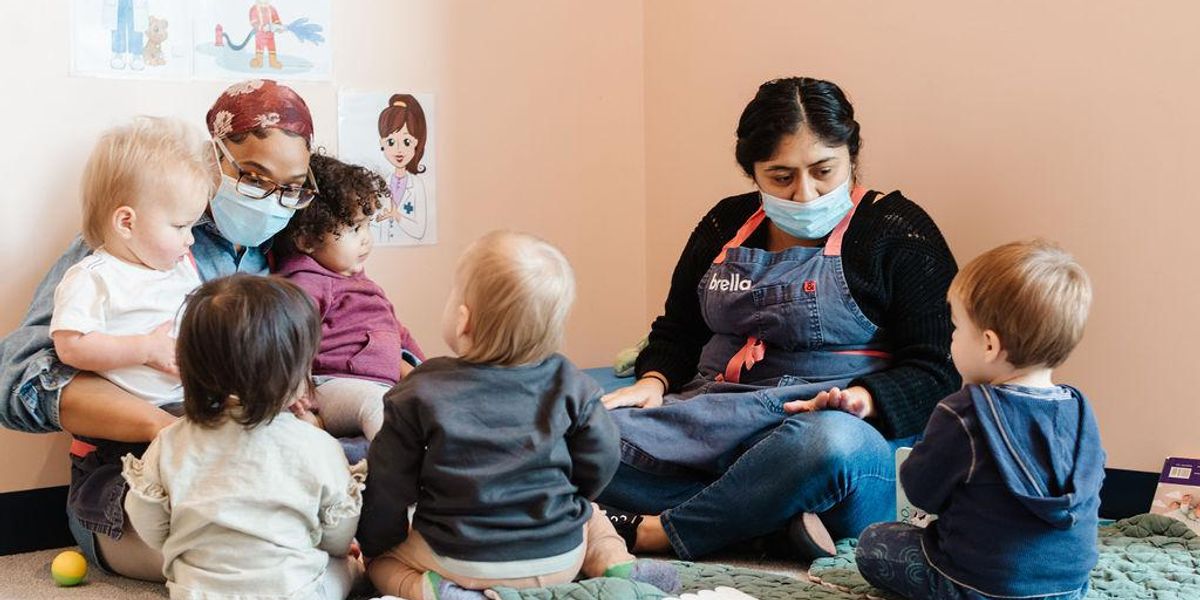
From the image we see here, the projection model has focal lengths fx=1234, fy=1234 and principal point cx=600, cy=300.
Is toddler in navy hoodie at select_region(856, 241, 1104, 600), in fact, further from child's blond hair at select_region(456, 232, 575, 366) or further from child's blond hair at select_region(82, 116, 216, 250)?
child's blond hair at select_region(82, 116, 216, 250)

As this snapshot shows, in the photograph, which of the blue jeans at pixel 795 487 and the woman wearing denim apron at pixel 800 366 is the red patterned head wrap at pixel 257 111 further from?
the blue jeans at pixel 795 487

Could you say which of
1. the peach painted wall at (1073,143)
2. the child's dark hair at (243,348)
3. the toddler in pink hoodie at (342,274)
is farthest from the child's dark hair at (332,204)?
the peach painted wall at (1073,143)

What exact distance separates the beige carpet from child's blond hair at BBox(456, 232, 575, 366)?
0.68 meters

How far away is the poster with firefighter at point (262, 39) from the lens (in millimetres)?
2543

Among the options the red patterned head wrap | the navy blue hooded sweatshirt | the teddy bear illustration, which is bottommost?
the navy blue hooded sweatshirt

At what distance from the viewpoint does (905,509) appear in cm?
225

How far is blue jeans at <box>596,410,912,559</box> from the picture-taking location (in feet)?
7.11

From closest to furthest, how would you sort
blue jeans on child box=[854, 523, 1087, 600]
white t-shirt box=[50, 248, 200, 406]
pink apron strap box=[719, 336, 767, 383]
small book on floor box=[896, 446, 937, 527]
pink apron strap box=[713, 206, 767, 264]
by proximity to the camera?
blue jeans on child box=[854, 523, 1087, 600], white t-shirt box=[50, 248, 200, 406], small book on floor box=[896, 446, 937, 527], pink apron strap box=[719, 336, 767, 383], pink apron strap box=[713, 206, 767, 264]

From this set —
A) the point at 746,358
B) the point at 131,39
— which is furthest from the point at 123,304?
the point at 746,358

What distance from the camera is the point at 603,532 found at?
208 cm

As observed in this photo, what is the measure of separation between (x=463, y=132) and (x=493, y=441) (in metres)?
1.25

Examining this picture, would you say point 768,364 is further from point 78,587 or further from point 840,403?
point 78,587

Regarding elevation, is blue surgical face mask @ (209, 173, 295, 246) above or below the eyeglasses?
below

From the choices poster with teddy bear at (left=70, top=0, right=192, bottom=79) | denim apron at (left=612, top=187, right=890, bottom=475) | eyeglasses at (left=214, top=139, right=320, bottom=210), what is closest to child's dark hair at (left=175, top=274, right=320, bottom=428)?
eyeglasses at (left=214, top=139, right=320, bottom=210)
